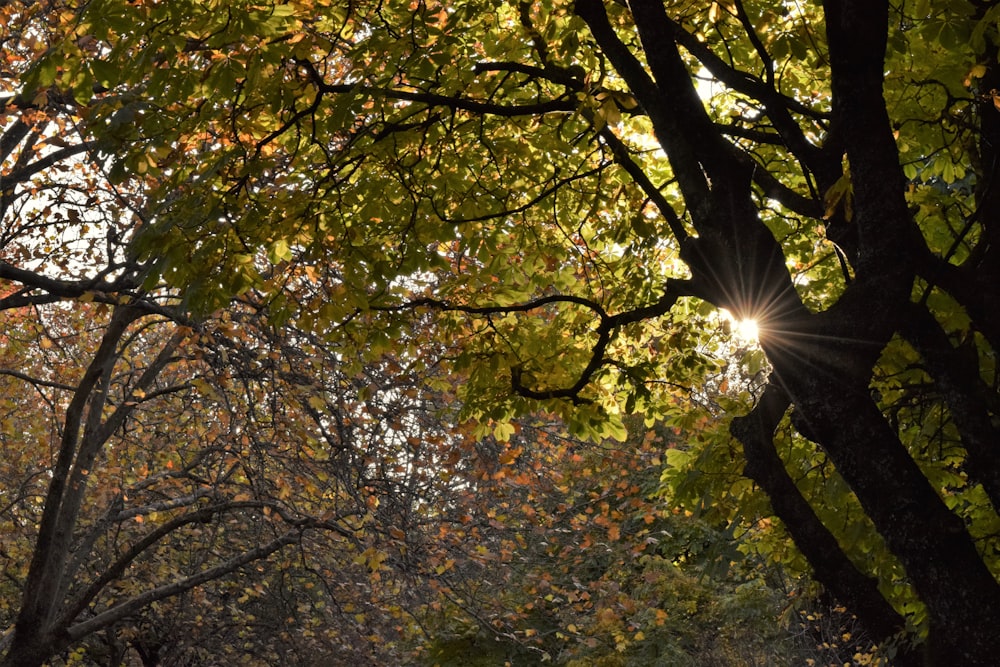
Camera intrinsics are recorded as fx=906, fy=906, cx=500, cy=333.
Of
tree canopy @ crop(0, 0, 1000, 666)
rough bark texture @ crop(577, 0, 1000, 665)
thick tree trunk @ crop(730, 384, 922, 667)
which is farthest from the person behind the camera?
thick tree trunk @ crop(730, 384, 922, 667)

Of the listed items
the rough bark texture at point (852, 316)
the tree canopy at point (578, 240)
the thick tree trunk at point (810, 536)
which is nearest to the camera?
the rough bark texture at point (852, 316)

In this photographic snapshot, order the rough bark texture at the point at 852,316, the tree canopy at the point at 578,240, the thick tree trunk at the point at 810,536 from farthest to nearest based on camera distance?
the thick tree trunk at the point at 810,536 < the tree canopy at the point at 578,240 < the rough bark texture at the point at 852,316

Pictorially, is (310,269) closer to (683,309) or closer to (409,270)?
(409,270)

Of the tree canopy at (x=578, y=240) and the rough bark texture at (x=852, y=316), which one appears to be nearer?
the rough bark texture at (x=852, y=316)

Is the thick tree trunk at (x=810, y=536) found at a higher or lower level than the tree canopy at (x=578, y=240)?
lower

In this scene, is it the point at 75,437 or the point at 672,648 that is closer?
the point at 75,437

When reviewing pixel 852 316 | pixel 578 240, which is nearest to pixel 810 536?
pixel 852 316

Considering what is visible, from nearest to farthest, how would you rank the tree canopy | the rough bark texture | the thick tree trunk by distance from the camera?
1. the rough bark texture
2. the tree canopy
3. the thick tree trunk

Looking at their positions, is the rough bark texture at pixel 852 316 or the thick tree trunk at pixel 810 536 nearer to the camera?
the rough bark texture at pixel 852 316

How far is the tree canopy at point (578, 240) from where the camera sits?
3904 mm

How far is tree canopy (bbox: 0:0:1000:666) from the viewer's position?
3.90 m

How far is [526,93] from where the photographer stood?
23.4ft

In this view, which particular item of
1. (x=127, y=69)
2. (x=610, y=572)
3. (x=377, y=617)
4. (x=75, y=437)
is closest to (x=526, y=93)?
(x=127, y=69)

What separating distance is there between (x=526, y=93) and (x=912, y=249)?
3964mm
